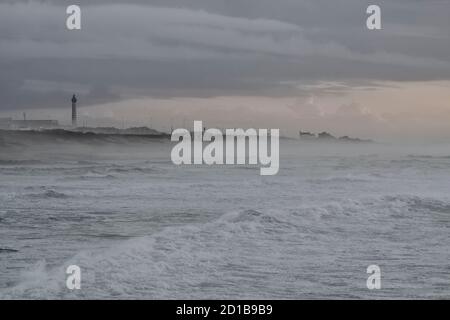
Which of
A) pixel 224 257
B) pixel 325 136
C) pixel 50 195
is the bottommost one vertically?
pixel 224 257

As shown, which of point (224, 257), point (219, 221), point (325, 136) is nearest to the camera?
point (224, 257)

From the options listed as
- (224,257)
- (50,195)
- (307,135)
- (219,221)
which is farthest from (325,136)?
(224,257)

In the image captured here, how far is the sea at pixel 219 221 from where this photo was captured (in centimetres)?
819

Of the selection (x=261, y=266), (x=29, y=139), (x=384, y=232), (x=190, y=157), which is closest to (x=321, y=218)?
(x=384, y=232)

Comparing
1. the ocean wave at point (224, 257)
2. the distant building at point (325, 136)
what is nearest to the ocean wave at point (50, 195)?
the ocean wave at point (224, 257)

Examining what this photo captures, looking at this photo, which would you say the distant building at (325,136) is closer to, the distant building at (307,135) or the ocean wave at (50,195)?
the distant building at (307,135)

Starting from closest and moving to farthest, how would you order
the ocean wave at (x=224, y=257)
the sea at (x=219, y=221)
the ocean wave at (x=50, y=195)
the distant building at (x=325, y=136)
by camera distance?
the ocean wave at (x=224, y=257)
the sea at (x=219, y=221)
the ocean wave at (x=50, y=195)
the distant building at (x=325, y=136)

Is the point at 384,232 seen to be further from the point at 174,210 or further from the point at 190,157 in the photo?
the point at 190,157

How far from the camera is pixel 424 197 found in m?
14.1

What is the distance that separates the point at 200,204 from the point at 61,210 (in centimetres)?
248

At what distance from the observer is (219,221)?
38.5 feet

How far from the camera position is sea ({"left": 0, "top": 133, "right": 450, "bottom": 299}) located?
8188mm

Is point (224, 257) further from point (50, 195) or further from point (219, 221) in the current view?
point (50, 195)

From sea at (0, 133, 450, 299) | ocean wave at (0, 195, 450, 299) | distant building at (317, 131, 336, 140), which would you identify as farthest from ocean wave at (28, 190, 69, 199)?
distant building at (317, 131, 336, 140)
